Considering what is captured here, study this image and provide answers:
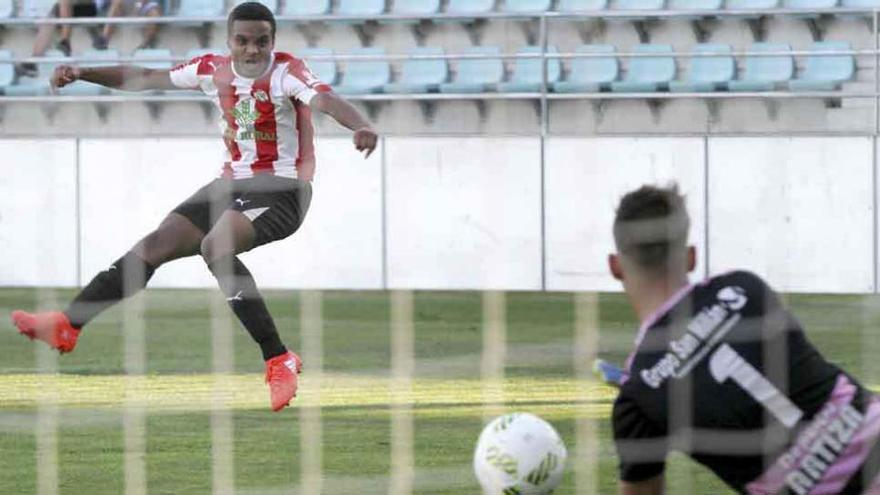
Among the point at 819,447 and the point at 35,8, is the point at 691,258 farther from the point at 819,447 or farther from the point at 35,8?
the point at 35,8

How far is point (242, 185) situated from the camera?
7379mm

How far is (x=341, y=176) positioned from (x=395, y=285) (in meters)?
0.87

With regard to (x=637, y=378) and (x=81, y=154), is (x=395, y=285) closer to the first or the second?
(x=81, y=154)

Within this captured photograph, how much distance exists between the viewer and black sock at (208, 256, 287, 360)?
679 cm

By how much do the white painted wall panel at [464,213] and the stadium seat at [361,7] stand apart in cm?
240

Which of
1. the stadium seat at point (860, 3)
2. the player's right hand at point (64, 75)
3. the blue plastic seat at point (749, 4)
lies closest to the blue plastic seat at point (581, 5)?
the blue plastic seat at point (749, 4)

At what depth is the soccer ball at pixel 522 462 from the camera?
16.0ft

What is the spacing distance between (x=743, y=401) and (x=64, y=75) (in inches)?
155

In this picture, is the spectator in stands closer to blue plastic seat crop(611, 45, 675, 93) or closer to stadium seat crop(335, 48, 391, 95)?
stadium seat crop(335, 48, 391, 95)

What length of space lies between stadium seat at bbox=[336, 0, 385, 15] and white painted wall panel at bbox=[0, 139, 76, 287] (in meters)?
2.83

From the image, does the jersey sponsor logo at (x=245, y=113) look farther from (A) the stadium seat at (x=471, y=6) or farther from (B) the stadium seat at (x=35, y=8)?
(B) the stadium seat at (x=35, y=8)

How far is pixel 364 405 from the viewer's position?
746 centimetres

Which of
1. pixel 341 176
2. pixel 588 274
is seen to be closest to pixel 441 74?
pixel 341 176

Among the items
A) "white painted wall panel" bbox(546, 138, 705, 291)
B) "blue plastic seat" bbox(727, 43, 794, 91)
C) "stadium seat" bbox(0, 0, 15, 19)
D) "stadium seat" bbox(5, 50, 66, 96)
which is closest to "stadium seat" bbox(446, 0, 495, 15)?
"blue plastic seat" bbox(727, 43, 794, 91)
